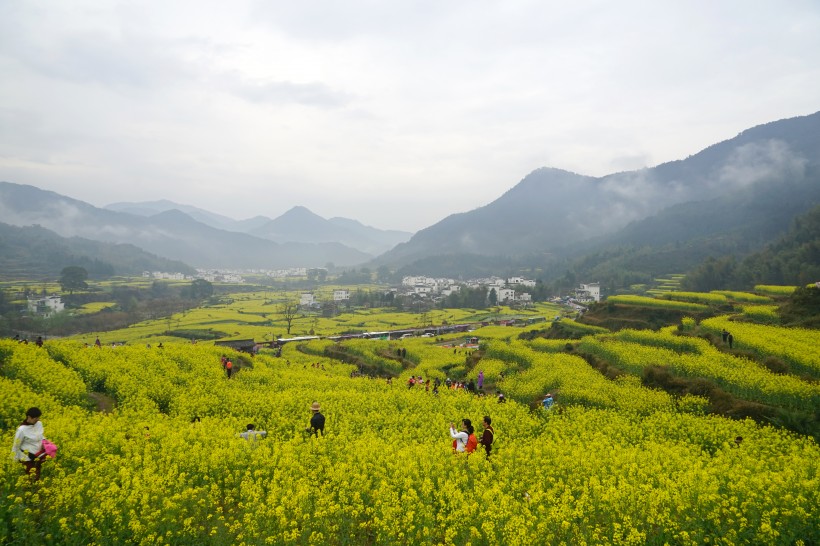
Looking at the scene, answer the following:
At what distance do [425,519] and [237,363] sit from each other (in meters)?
24.0

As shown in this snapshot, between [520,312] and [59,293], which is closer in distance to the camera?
[520,312]

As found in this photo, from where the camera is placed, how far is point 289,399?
1981 cm

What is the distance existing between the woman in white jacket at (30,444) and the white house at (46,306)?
282 ft

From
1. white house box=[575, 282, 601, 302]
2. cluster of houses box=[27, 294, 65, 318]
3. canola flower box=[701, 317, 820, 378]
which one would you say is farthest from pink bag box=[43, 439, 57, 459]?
white house box=[575, 282, 601, 302]

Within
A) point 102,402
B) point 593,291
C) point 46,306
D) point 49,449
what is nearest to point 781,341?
point 49,449

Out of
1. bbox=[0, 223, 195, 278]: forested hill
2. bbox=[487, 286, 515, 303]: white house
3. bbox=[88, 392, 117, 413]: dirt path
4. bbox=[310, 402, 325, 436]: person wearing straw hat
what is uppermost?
bbox=[0, 223, 195, 278]: forested hill

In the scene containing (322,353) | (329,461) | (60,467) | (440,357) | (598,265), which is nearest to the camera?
(60,467)

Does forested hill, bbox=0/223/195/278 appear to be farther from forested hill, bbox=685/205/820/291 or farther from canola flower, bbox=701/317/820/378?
forested hill, bbox=685/205/820/291

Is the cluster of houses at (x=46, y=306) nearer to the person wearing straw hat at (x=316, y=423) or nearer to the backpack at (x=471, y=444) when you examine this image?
the person wearing straw hat at (x=316, y=423)

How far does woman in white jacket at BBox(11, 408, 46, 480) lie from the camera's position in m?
9.79

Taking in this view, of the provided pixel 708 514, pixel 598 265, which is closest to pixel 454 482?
pixel 708 514

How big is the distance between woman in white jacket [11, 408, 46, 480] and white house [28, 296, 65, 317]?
86.1 metres

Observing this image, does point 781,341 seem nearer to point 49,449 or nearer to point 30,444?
point 49,449

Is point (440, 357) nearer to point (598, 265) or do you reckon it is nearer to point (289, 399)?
point (289, 399)
